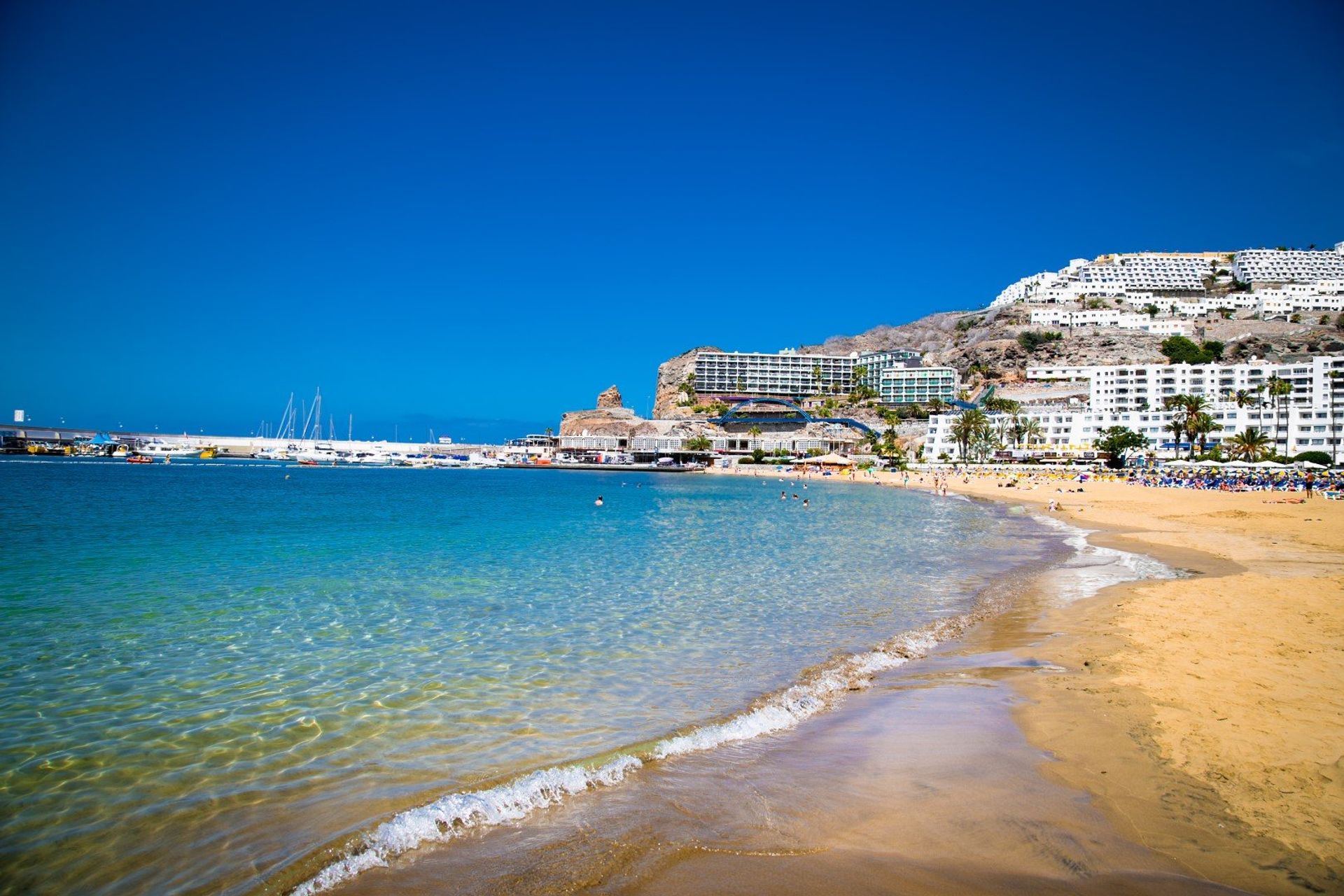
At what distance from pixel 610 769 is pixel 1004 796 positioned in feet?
9.71

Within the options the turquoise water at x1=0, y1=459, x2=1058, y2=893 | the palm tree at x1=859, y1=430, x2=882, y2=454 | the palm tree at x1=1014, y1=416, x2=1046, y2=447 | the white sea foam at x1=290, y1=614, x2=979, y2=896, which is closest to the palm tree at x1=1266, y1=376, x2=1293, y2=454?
the palm tree at x1=1014, y1=416, x2=1046, y2=447

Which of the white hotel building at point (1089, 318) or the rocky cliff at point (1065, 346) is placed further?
the white hotel building at point (1089, 318)

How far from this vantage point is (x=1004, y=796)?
16.9ft

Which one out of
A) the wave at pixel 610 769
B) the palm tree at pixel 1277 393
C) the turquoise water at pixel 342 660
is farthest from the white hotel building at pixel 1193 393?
the wave at pixel 610 769

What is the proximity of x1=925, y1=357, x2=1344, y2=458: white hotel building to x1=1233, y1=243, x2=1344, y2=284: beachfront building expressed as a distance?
70.4m

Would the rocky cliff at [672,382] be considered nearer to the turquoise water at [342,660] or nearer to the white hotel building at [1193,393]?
the white hotel building at [1193,393]

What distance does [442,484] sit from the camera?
65375 mm

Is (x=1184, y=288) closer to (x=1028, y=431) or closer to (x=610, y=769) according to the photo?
(x=1028, y=431)

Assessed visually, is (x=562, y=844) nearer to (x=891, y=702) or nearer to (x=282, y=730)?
(x=282, y=730)

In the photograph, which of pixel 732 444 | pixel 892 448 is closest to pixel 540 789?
pixel 892 448

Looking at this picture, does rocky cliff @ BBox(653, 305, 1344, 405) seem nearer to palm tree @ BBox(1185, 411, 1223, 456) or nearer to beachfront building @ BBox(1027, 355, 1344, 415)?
beachfront building @ BBox(1027, 355, 1344, 415)

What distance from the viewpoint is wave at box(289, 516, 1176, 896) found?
463 centimetres

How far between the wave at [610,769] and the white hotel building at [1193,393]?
82948mm

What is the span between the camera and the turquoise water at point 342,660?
5.14 meters
